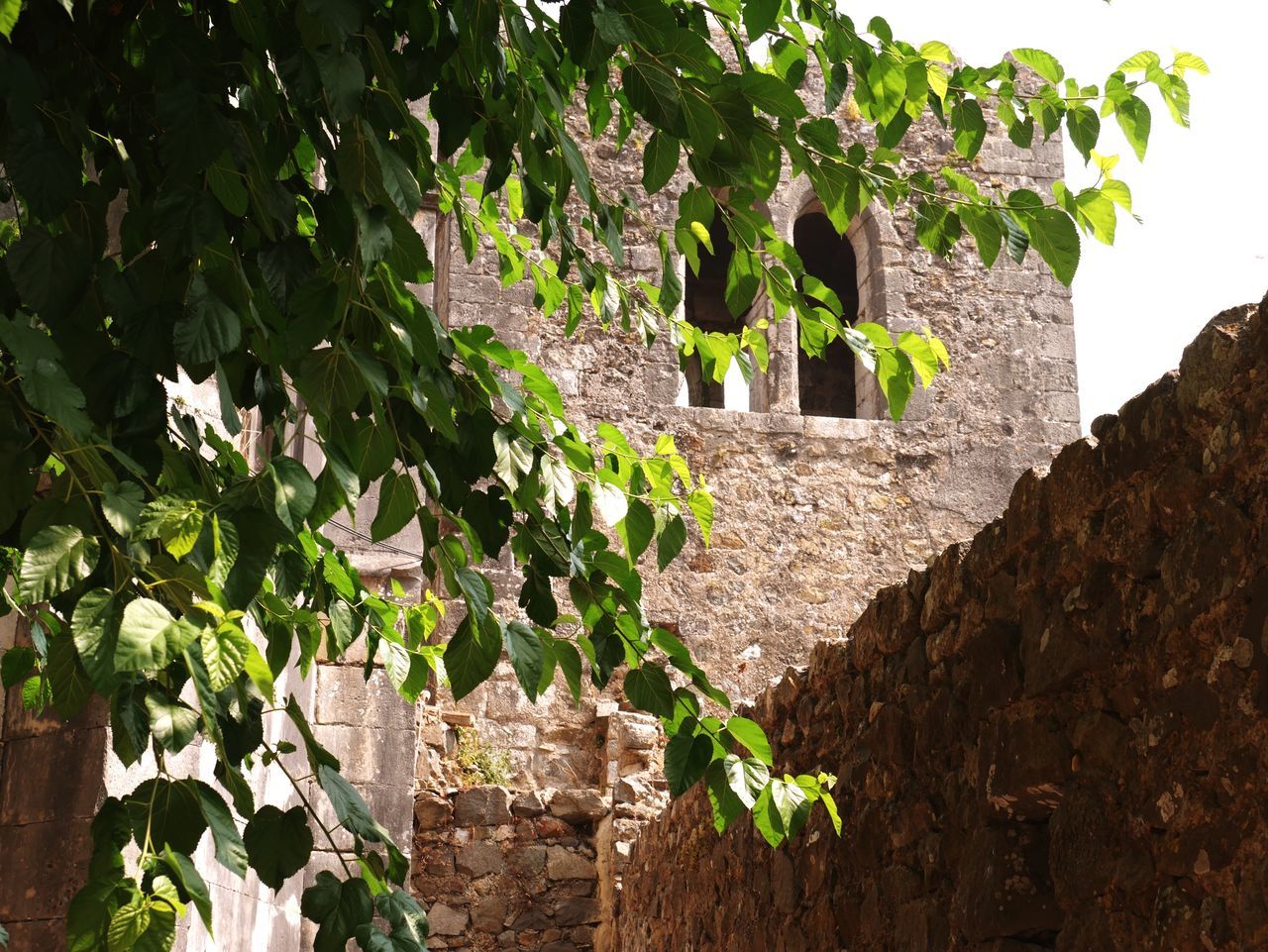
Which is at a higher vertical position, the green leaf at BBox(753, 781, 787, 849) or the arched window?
the arched window

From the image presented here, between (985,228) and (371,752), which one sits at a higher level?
(985,228)

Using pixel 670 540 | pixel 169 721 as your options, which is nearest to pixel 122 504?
pixel 169 721

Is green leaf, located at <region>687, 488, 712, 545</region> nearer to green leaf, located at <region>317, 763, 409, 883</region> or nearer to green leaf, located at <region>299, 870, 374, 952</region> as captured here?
green leaf, located at <region>317, 763, 409, 883</region>

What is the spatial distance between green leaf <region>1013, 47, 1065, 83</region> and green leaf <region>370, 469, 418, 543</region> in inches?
51.5

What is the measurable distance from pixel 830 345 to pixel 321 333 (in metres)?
9.23

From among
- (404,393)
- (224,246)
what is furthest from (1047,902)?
(224,246)

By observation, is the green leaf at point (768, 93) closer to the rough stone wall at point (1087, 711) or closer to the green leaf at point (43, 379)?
the rough stone wall at point (1087, 711)

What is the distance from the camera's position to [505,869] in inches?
293

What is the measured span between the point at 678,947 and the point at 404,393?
13.0 ft

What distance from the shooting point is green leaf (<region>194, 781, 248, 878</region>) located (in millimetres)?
1822

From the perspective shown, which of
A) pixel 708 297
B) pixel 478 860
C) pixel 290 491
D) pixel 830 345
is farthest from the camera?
pixel 708 297

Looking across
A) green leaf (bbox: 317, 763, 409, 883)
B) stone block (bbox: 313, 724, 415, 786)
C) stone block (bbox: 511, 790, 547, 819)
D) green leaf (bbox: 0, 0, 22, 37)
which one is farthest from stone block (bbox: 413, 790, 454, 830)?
green leaf (bbox: 0, 0, 22, 37)

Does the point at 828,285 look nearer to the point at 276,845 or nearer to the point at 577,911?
the point at 577,911

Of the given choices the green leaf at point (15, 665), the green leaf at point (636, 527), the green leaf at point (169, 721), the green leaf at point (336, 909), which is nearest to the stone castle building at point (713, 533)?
the green leaf at point (15, 665)
